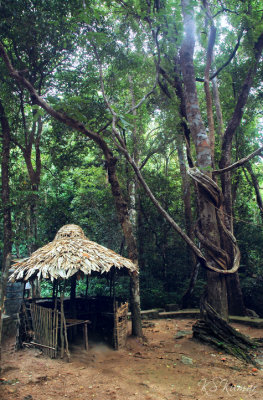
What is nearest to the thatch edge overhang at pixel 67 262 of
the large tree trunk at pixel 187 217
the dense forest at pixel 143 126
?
the dense forest at pixel 143 126

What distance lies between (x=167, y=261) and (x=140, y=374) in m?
7.32

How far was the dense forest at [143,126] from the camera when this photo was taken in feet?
22.3

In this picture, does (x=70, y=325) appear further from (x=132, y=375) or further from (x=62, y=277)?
(x=132, y=375)

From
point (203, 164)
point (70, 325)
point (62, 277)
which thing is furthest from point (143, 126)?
point (70, 325)

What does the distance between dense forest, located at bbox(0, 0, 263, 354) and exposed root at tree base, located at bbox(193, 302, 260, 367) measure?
0.32 metres

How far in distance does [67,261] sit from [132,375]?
7.67 feet

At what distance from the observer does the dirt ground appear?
13.6 feet

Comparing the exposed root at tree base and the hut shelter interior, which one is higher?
the hut shelter interior

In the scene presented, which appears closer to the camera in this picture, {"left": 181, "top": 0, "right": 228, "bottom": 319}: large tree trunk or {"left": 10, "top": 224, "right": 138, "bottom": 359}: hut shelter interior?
{"left": 10, "top": 224, "right": 138, "bottom": 359}: hut shelter interior

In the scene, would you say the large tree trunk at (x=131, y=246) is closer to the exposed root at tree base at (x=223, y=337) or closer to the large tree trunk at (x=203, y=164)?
the exposed root at tree base at (x=223, y=337)

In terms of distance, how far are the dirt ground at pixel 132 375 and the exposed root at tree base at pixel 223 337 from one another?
0.64 ft

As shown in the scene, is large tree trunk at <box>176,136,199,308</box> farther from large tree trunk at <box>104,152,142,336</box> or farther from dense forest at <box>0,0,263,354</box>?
large tree trunk at <box>104,152,142,336</box>

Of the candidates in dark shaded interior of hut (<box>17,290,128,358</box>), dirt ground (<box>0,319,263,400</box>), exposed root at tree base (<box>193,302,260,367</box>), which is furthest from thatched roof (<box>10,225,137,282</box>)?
exposed root at tree base (<box>193,302,260,367</box>)

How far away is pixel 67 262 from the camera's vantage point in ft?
18.1
